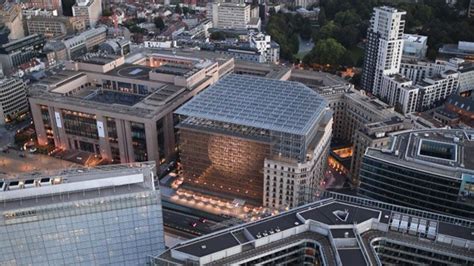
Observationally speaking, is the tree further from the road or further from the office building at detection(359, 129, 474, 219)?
the road

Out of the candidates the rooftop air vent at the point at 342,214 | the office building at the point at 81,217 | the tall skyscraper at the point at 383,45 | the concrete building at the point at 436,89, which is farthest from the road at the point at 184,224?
the tall skyscraper at the point at 383,45

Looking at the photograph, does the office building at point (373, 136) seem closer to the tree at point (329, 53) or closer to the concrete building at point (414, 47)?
the tree at point (329, 53)

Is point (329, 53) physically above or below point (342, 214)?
below

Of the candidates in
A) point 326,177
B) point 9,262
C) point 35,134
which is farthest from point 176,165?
point 9,262

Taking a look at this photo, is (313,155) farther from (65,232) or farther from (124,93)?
(124,93)

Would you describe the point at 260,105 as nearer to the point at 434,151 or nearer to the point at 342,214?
the point at 434,151

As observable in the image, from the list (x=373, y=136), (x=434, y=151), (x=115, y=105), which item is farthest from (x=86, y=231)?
(x=373, y=136)

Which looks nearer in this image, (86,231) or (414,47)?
(86,231)
